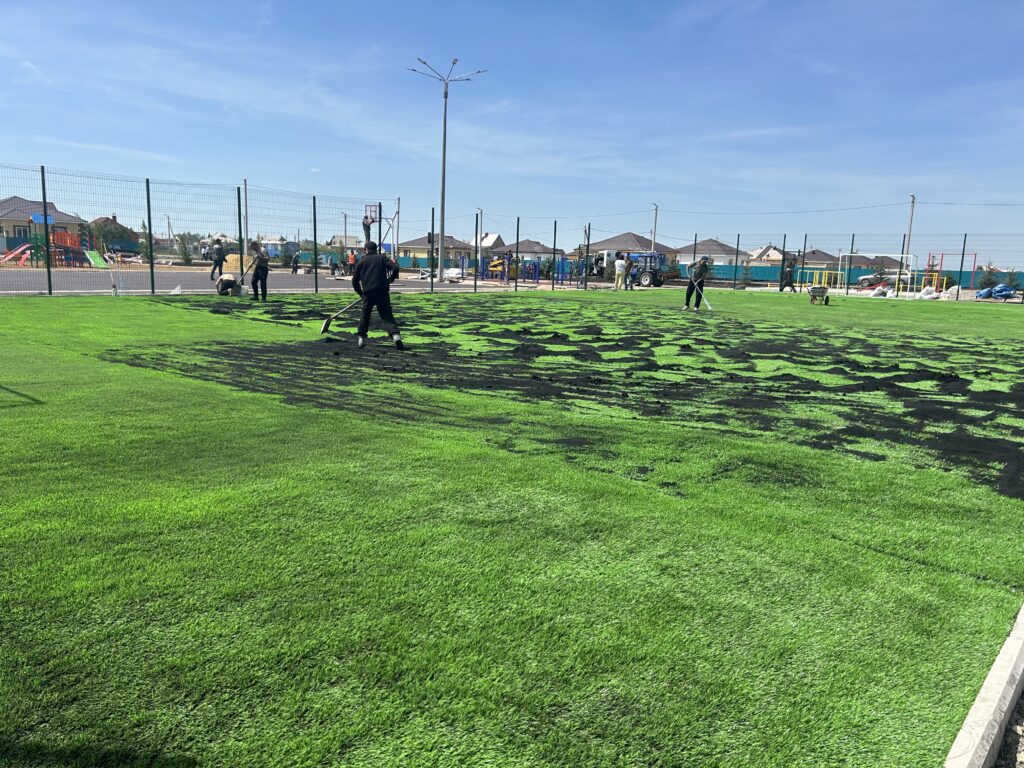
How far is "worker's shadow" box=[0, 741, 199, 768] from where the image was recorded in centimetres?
176

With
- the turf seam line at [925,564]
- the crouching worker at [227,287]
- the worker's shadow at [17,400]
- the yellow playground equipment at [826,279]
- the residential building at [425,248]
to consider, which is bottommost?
the turf seam line at [925,564]

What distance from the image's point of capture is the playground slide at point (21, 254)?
20.4 m

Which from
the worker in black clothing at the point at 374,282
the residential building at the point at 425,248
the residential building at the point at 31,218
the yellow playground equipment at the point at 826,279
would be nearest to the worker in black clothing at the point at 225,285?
the residential building at the point at 31,218

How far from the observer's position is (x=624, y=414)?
5.98 metres

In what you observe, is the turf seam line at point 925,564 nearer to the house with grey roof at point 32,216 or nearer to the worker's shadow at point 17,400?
the worker's shadow at point 17,400

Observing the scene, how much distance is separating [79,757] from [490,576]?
1514 millimetres

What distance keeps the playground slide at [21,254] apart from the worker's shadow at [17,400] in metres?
17.8

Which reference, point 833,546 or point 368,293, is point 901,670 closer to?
point 833,546

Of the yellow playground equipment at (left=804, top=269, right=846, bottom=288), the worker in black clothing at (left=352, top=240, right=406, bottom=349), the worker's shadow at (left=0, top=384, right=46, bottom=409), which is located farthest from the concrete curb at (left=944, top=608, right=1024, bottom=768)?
the yellow playground equipment at (left=804, top=269, right=846, bottom=288)

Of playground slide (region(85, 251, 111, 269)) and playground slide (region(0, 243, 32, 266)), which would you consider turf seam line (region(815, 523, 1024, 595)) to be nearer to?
playground slide (region(85, 251, 111, 269))

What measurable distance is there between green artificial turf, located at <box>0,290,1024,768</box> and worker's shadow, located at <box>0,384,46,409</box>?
0.13ft

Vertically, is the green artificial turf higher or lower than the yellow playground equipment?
lower

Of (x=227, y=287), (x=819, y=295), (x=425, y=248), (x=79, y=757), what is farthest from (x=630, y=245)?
(x=79, y=757)

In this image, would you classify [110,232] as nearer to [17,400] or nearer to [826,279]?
[17,400]
